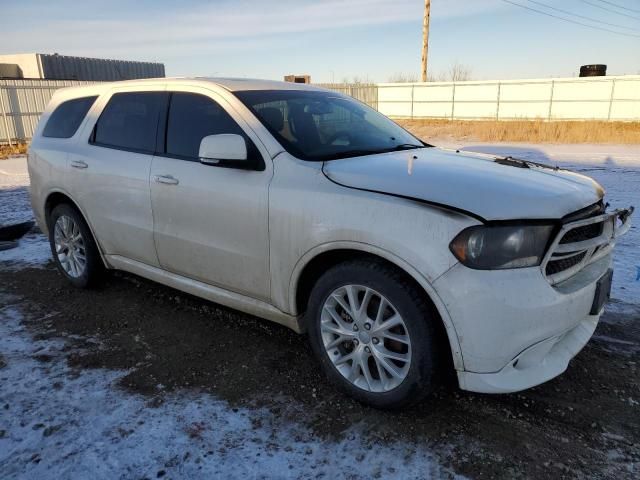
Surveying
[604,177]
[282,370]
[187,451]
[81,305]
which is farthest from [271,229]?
[604,177]

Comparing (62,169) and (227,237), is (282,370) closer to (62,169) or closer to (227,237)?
(227,237)

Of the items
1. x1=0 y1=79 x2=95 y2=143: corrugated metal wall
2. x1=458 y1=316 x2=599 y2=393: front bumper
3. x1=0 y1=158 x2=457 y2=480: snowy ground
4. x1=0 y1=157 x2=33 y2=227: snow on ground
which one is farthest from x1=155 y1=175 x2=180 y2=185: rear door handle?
x1=0 y1=79 x2=95 y2=143: corrugated metal wall

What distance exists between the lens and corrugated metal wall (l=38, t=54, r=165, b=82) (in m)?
38.8

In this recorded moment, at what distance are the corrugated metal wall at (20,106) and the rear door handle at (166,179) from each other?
691 inches

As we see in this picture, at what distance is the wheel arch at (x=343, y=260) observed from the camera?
233cm

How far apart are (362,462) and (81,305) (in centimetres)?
297

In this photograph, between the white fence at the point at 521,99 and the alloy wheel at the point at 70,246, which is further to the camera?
the white fence at the point at 521,99

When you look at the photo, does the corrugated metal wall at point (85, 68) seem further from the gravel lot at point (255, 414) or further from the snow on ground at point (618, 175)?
the gravel lot at point (255, 414)

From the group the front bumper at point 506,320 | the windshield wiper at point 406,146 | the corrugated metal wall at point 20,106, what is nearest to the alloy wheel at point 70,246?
the windshield wiper at point 406,146

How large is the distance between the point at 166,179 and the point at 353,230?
158 cm

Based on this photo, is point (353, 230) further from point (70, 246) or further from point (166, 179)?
point (70, 246)

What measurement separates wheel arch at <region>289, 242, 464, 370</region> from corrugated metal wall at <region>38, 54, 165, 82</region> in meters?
39.8

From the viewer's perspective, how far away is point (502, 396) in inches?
113

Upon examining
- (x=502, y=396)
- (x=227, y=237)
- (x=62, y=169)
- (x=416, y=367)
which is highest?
(x=62, y=169)
